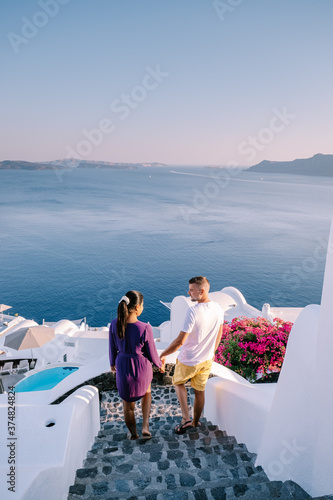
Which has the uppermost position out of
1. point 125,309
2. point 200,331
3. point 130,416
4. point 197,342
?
point 125,309

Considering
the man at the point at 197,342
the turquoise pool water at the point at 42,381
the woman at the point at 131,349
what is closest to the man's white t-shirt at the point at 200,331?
the man at the point at 197,342

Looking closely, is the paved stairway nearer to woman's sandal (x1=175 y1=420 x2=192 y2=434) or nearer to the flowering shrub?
woman's sandal (x1=175 y1=420 x2=192 y2=434)

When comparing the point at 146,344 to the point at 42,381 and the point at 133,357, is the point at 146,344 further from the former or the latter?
the point at 42,381

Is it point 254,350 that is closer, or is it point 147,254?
point 254,350

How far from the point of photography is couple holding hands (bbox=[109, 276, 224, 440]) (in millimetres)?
3510

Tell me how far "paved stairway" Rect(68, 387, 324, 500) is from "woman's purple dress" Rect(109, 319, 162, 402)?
1.93 ft

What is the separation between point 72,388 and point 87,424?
124 cm

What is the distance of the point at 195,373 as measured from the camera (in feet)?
13.1

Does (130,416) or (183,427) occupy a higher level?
(130,416)

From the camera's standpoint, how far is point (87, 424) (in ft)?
12.4

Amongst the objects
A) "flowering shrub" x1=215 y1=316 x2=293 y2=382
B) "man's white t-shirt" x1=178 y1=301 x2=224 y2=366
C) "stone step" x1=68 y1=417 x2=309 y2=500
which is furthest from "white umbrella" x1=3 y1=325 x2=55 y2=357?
"man's white t-shirt" x1=178 y1=301 x2=224 y2=366

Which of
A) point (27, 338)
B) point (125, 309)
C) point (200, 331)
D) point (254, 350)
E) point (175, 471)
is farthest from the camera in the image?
point (27, 338)

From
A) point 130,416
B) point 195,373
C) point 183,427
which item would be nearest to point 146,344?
point 195,373

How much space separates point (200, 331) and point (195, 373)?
62 cm
